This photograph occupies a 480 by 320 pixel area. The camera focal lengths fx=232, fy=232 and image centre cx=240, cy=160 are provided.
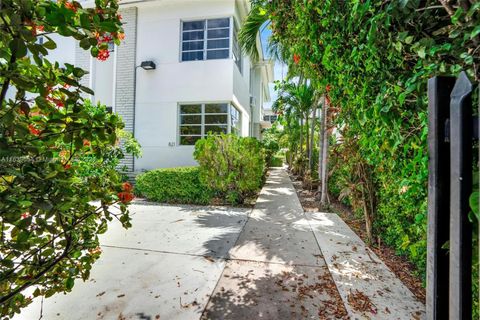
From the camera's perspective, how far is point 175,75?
868 centimetres

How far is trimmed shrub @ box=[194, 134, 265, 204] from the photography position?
6277 millimetres

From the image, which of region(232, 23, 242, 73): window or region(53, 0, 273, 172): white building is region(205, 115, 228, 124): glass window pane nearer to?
region(53, 0, 273, 172): white building

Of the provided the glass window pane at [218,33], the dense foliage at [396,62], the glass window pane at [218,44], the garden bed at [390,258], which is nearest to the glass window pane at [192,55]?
the glass window pane at [218,44]

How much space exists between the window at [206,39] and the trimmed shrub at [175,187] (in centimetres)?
458

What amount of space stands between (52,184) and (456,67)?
2.35 meters

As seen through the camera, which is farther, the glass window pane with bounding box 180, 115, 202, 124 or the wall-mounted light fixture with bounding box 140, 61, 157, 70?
the glass window pane with bounding box 180, 115, 202, 124

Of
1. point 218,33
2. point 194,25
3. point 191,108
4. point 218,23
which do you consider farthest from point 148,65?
point 218,23

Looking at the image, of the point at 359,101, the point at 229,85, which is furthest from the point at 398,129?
the point at 229,85

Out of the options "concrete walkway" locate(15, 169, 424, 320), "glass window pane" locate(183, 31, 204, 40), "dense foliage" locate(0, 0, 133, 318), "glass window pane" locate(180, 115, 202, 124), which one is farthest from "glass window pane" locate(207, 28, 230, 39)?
"dense foliage" locate(0, 0, 133, 318)

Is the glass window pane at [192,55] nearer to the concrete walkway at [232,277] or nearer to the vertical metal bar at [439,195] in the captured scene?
the concrete walkway at [232,277]

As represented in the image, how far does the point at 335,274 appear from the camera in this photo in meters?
2.89

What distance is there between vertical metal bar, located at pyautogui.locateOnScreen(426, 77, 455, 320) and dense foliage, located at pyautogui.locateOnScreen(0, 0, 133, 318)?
1.56 meters

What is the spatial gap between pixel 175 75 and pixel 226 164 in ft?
14.9

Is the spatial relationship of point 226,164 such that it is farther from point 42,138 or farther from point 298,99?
point 298,99
